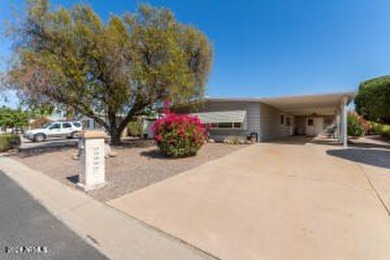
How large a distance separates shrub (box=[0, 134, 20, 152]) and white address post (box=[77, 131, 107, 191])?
38.2ft

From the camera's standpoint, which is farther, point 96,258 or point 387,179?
point 387,179

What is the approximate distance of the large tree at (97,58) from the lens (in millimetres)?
9672

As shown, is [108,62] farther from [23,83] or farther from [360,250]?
[360,250]

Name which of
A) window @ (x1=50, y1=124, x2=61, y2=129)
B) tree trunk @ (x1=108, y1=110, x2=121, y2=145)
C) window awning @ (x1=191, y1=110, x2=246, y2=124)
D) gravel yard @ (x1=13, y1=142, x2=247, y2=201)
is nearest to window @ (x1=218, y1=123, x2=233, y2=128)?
window awning @ (x1=191, y1=110, x2=246, y2=124)

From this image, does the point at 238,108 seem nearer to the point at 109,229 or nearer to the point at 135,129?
the point at 135,129

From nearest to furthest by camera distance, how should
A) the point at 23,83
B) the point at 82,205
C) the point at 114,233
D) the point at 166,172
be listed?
the point at 114,233 < the point at 82,205 < the point at 166,172 < the point at 23,83

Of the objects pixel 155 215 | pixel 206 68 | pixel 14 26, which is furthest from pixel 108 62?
pixel 155 215

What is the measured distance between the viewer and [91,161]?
5.35 m

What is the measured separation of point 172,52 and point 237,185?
25.5 feet

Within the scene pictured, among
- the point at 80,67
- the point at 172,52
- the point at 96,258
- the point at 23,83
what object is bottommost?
the point at 96,258

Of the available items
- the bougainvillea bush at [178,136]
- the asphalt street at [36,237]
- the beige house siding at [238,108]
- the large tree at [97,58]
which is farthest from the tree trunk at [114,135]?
the asphalt street at [36,237]

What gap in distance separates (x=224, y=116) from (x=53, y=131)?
54.4ft

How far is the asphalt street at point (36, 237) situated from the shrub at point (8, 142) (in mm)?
11603

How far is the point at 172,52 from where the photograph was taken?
10.9m
